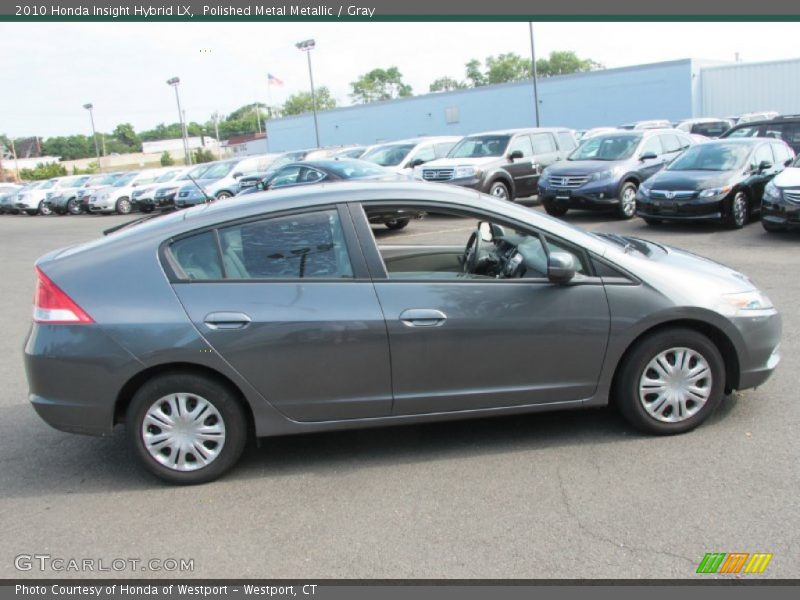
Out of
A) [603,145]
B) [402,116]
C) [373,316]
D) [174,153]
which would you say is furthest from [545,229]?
[174,153]

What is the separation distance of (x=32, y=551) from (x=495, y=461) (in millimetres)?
2456

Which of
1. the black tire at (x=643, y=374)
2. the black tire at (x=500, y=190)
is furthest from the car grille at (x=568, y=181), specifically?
the black tire at (x=643, y=374)

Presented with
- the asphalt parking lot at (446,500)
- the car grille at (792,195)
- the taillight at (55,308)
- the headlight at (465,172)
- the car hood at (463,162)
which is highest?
the car hood at (463,162)

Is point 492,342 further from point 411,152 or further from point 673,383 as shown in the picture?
point 411,152

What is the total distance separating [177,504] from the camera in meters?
3.99

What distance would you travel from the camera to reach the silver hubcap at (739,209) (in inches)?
494

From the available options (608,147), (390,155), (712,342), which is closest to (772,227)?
(608,147)

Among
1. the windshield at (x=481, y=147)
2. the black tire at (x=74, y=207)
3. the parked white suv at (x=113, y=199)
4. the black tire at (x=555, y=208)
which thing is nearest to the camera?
the black tire at (x=555, y=208)

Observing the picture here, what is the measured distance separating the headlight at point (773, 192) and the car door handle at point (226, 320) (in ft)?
32.3

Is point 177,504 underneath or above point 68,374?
underneath

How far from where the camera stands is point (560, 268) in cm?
418

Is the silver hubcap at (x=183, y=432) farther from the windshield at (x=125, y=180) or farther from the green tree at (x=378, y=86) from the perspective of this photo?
the green tree at (x=378, y=86)

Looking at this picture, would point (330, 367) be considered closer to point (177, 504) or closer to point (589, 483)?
point (177, 504)

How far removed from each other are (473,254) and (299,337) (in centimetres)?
158
